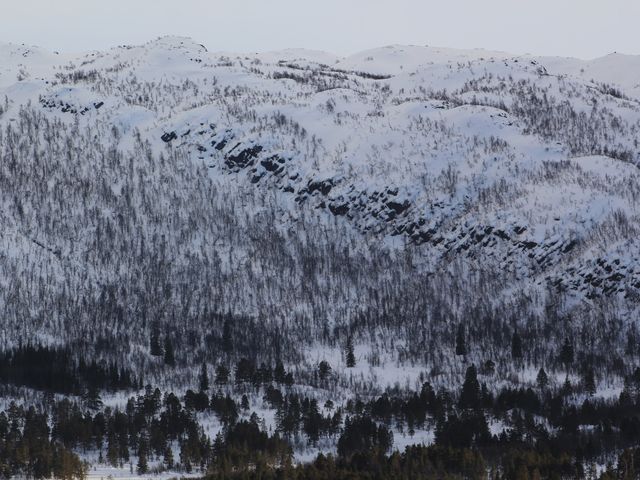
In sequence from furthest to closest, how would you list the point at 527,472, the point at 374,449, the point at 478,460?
the point at 374,449 < the point at 478,460 < the point at 527,472

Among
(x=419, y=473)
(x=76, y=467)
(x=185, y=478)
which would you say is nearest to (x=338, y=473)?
(x=419, y=473)

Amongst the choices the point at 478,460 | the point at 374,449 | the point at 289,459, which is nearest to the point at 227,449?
the point at 289,459

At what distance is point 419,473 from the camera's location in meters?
179

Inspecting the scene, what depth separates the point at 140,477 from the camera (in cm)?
19050

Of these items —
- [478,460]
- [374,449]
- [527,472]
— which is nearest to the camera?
[527,472]

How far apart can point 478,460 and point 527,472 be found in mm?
14517

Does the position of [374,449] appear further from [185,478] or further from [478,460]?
[185,478]

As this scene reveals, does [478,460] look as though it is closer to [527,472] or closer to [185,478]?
[527,472]

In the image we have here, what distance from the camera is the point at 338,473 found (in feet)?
588

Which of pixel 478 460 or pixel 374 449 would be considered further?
pixel 374 449

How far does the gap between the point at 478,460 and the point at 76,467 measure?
205 ft

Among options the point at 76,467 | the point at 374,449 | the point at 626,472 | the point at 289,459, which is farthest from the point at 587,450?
the point at 76,467

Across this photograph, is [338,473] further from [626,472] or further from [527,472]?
[626,472]

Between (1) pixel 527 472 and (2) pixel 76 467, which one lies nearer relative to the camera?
(1) pixel 527 472
